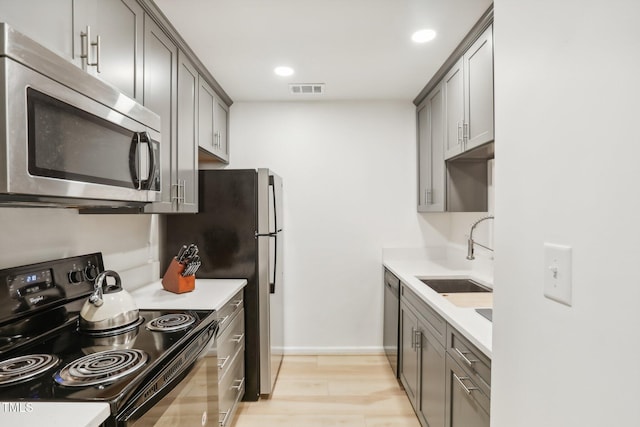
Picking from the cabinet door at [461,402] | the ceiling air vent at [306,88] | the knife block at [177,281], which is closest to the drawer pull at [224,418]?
the knife block at [177,281]

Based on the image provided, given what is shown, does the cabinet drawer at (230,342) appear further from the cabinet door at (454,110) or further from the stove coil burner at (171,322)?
the cabinet door at (454,110)

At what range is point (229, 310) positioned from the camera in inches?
84.8

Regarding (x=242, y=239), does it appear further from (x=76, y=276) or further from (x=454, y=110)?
(x=454, y=110)

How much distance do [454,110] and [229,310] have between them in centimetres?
202

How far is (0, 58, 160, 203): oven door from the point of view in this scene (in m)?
0.84

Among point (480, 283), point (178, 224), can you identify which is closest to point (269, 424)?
point (178, 224)

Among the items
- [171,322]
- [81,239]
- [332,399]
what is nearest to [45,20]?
[81,239]

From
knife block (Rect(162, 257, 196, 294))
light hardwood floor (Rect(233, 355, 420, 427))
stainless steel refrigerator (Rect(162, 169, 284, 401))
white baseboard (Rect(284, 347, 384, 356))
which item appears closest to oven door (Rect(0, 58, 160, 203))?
knife block (Rect(162, 257, 196, 294))

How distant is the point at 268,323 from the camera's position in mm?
2580

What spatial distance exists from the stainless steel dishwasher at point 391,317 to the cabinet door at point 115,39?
7.33ft

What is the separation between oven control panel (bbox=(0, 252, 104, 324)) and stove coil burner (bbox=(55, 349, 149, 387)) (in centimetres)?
39

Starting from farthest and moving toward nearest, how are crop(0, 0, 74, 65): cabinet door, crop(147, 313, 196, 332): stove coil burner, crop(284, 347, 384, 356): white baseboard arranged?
crop(284, 347, 384, 356): white baseboard → crop(147, 313, 196, 332): stove coil burner → crop(0, 0, 74, 65): cabinet door

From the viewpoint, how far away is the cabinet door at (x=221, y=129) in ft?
9.75

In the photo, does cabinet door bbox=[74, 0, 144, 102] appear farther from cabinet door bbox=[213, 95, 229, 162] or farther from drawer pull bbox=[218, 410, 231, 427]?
drawer pull bbox=[218, 410, 231, 427]
